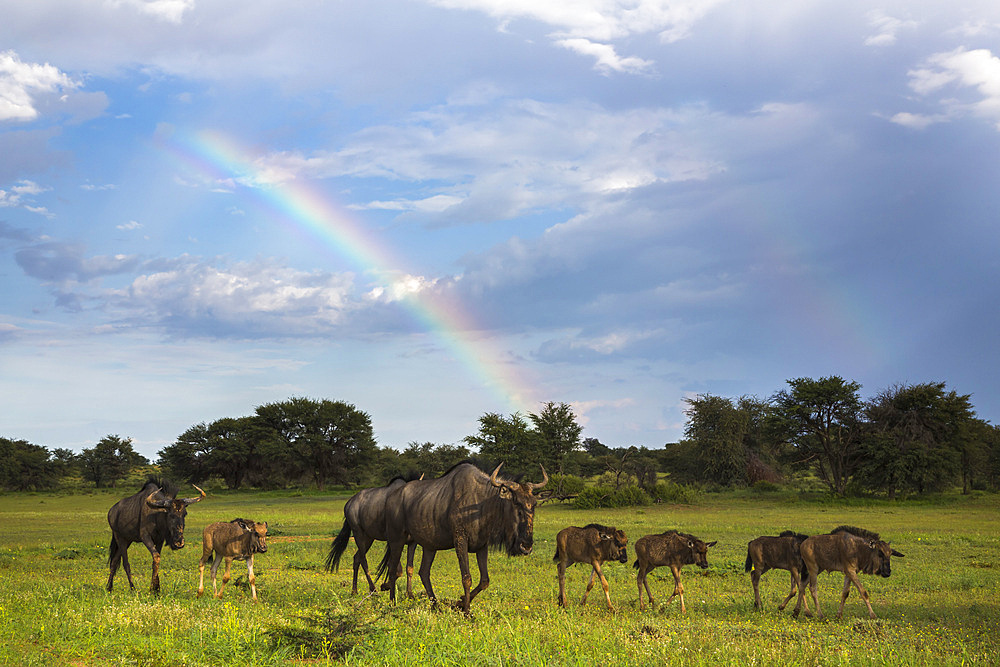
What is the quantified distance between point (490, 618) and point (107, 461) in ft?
340

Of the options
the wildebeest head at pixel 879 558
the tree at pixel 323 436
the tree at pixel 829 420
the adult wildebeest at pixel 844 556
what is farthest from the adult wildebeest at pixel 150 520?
the tree at pixel 323 436

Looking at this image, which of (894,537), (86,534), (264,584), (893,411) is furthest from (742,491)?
(264,584)

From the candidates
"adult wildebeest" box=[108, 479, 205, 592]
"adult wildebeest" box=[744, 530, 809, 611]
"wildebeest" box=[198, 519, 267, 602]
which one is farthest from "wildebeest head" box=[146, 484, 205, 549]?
"adult wildebeest" box=[744, 530, 809, 611]

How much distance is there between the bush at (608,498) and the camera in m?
46.1

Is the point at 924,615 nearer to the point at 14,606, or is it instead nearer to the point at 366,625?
the point at 366,625

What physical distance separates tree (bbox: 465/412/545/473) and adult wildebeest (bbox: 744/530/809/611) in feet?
163

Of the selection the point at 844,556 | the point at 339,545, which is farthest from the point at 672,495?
the point at 844,556

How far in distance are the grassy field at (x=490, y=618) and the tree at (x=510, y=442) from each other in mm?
40530

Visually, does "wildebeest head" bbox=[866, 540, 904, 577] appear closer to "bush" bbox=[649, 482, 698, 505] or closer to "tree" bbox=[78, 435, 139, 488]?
"bush" bbox=[649, 482, 698, 505]

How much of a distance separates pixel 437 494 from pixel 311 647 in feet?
14.2

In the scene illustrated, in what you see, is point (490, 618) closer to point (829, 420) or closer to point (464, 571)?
point (464, 571)

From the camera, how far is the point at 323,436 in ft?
279

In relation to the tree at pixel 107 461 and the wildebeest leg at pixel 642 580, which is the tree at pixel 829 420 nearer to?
the wildebeest leg at pixel 642 580

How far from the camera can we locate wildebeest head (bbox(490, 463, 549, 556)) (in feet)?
38.7
